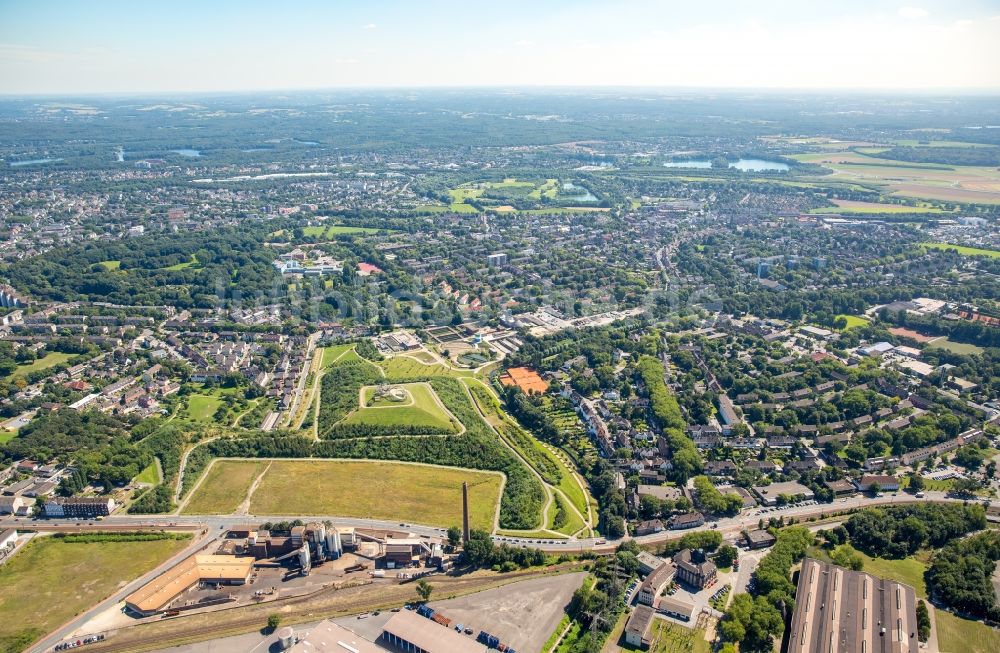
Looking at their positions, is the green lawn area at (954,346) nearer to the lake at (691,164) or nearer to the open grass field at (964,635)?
the open grass field at (964,635)

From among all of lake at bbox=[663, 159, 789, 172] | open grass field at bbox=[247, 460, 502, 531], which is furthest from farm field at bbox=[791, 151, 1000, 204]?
open grass field at bbox=[247, 460, 502, 531]

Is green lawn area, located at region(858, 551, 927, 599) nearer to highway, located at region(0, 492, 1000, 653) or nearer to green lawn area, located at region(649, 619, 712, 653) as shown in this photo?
highway, located at region(0, 492, 1000, 653)

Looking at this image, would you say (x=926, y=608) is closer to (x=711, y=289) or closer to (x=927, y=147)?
(x=711, y=289)

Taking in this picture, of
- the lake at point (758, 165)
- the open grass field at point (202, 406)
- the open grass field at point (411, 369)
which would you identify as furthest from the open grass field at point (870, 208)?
the open grass field at point (202, 406)

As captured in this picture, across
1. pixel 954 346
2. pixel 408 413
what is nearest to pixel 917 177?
pixel 954 346

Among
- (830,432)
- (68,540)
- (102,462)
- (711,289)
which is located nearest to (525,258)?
(711,289)

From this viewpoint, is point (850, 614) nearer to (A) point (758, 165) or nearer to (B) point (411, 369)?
(B) point (411, 369)
